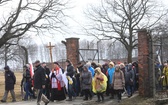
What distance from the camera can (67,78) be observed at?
1389cm

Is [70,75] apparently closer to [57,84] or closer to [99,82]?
[57,84]

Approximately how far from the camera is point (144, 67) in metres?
13.7

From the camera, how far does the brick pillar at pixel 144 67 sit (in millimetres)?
13587

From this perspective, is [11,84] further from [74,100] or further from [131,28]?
[131,28]

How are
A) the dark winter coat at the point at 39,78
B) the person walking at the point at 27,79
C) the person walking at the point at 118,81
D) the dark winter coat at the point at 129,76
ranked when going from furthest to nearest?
the person walking at the point at 27,79, the dark winter coat at the point at 129,76, the person walking at the point at 118,81, the dark winter coat at the point at 39,78

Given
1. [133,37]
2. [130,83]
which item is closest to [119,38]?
[133,37]

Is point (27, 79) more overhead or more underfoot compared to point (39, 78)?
more underfoot

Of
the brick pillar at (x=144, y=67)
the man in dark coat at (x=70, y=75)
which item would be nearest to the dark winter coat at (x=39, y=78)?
the man in dark coat at (x=70, y=75)

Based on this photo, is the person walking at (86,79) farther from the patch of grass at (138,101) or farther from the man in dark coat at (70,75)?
the patch of grass at (138,101)

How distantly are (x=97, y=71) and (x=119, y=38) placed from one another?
67.7 ft

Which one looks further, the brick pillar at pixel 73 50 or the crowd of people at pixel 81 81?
the brick pillar at pixel 73 50

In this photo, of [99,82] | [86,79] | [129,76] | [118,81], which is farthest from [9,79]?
[129,76]

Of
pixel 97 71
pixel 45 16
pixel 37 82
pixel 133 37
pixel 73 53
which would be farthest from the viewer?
pixel 133 37

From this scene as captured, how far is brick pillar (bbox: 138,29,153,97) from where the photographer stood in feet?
44.6
